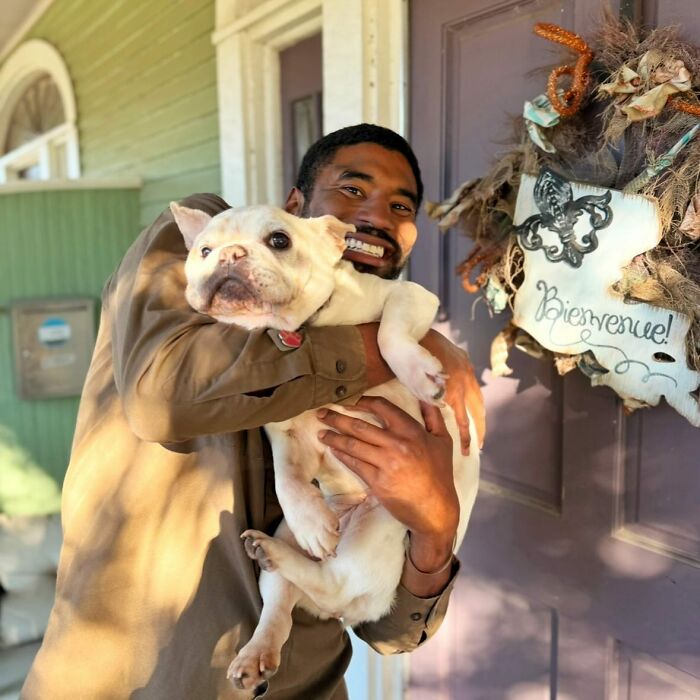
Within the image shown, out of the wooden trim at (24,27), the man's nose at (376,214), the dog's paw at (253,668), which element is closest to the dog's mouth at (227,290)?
the man's nose at (376,214)

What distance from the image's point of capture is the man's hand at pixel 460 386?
50.6 inches

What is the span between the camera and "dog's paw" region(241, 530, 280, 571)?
1.13 m

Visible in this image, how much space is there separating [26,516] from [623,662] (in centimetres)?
323

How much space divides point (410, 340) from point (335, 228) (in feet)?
A: 0.83

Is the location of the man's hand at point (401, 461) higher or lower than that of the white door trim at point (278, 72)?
lower

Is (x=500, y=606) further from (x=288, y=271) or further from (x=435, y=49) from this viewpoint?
(x=435, y=49)

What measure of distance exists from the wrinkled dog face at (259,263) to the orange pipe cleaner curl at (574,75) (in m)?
0.53

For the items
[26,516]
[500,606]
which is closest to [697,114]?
[500,606]

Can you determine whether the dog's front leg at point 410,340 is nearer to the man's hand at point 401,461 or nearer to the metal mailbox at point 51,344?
the man's hand at point 401,461

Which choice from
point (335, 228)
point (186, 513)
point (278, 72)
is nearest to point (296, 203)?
point (335, 228)

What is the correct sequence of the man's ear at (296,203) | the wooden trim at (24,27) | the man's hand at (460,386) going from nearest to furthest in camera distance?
the man's hand at (460,386), the man's ear at (296,203), the wooden trim at (24,27)

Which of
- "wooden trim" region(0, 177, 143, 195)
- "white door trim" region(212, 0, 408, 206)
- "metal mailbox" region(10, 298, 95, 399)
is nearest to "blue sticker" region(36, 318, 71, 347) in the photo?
"metal mailbox" region(10, 298, 95, 399)

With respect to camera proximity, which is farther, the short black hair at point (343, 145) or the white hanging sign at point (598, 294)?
the short black hair at point (343, 145)

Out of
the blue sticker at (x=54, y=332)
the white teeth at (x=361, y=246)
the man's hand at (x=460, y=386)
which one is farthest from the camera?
the blue sticker at (x=54, y=332)
